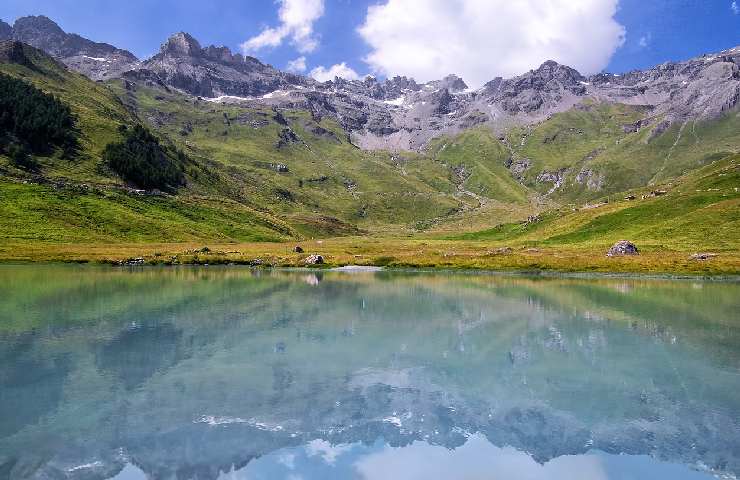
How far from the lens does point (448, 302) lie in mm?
54656

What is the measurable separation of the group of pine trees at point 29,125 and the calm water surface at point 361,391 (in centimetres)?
12488

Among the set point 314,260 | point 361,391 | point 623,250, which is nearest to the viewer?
point 361,391

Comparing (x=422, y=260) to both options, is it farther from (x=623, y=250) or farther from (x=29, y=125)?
(x=29, y=125)

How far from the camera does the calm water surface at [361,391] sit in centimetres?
1723

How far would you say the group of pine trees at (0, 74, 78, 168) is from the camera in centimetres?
14650

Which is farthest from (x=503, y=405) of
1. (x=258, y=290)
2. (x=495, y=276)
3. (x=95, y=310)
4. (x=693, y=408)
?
(x=495, y=276)

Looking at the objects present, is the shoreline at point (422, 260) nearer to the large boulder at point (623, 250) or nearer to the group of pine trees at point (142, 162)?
the large boulder at point (623, 250)

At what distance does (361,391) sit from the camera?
2428 cm

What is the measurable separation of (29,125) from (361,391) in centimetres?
16999

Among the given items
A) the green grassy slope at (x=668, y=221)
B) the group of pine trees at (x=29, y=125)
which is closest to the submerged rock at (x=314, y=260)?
the green grassy slope at (x=668, y=221)

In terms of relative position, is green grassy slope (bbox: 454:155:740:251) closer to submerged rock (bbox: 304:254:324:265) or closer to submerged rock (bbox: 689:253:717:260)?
submerged rock (bbox: 689:253:717:260)

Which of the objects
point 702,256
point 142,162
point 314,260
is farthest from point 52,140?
point 702,256

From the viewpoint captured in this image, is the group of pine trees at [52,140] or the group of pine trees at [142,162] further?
the group of pine trees at [142,162]

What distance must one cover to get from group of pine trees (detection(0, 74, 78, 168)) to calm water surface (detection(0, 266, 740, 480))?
410ft
